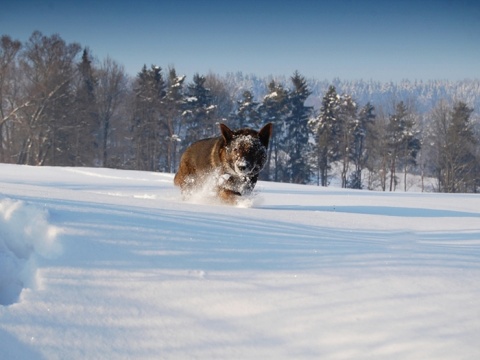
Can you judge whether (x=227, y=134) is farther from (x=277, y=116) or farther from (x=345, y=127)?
(x=345, y=127)

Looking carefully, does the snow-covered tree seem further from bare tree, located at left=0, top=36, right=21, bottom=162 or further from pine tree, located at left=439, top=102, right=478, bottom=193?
bare tree, located at left=0, top=36, right=21, bottom=162

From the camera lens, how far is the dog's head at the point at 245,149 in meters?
5.83

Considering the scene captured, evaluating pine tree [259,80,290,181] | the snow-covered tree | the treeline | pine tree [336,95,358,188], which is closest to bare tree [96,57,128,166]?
the treeline

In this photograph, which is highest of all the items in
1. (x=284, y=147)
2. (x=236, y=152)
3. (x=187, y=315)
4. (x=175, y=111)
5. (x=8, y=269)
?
(x=175, y=111)

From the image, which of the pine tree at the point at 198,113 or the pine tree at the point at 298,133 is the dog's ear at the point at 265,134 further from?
the pine tree at the point at 298,133

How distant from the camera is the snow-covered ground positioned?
1.83 meters

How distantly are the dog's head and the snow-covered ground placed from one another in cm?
271

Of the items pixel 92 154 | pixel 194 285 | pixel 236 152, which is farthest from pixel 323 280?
pixel 92 154

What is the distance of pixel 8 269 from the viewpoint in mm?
2238

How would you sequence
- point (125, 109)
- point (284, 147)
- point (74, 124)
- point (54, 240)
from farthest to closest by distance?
point (125, 109), point (284, 147), point (74, 124), point (54, 240)

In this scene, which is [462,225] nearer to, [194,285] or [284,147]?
[194,285]

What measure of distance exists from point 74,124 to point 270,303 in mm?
41224

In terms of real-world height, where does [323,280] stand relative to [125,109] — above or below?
below

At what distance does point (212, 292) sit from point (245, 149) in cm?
380
